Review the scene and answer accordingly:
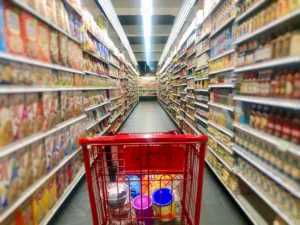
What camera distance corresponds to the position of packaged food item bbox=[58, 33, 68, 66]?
88.1 inches

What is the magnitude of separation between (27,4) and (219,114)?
96.3 inches

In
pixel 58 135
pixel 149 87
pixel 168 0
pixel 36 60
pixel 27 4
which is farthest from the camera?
pixel 149 87

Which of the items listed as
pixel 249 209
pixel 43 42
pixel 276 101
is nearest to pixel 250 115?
pixel 276 101

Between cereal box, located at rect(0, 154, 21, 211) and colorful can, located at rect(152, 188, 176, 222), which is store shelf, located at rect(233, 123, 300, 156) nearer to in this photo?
colorful can, located at rect(152, 188, 176, 222)

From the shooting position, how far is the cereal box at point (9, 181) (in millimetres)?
1298

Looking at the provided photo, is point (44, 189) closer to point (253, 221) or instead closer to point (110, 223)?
point (110, 223)

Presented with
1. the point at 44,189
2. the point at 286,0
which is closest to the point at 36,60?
the point at 44,189

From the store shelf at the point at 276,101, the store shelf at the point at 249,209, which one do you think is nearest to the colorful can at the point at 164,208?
the store shelf at the point at 249,209

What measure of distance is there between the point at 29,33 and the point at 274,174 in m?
2.27

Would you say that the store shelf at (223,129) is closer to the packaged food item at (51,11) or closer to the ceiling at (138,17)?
the packaged food item at (51,11)

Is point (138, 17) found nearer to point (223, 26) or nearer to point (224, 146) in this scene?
point (223, 26)

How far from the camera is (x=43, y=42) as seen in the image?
186cm

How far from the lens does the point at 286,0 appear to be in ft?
4.42

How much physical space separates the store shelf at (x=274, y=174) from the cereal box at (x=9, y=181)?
1903 millimetres
